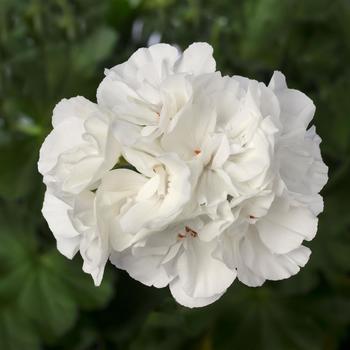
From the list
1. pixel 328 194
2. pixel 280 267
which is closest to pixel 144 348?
pixel 328 194

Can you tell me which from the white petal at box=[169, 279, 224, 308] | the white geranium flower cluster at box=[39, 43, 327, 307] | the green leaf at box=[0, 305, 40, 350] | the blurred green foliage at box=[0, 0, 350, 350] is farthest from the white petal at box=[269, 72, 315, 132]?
the green leaf at box=[0, 305, 40, 350]

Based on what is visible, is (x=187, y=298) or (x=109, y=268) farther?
(x=109, y=268)

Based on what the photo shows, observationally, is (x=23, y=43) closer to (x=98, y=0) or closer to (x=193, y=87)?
(x=98, y=0)

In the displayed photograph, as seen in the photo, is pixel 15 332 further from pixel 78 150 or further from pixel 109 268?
pixel 78 150

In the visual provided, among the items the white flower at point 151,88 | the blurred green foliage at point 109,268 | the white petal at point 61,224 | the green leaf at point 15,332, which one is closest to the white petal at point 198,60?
the white flower at point 151,88

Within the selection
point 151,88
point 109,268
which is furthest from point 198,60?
point 109,268

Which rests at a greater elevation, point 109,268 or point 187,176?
point 187,176
